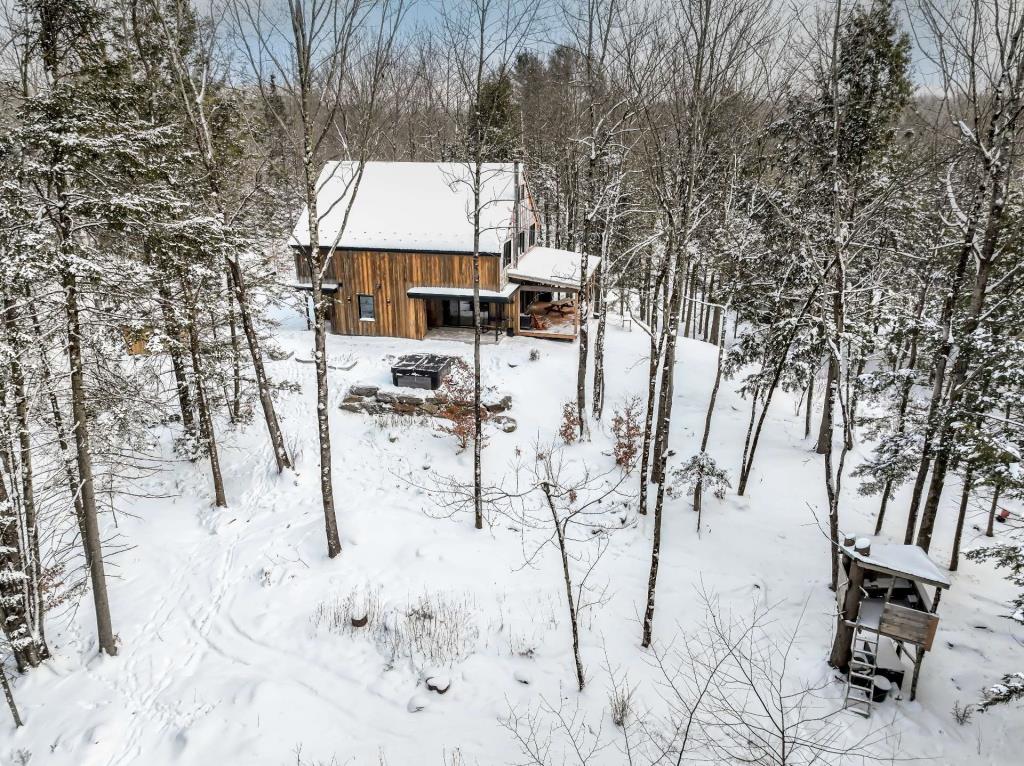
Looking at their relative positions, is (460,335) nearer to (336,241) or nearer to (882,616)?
(336,241)

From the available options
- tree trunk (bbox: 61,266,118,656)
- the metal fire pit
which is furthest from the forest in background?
the metal fire pit

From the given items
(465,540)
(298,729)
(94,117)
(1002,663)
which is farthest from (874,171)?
(298,729)

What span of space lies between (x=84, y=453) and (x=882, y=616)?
1409 cm

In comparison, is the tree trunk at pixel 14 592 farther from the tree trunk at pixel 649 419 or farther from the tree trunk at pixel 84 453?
the tree trunk at pixel 649 419

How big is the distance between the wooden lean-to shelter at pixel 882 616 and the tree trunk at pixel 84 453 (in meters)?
13.2

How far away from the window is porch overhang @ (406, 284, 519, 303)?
200cm

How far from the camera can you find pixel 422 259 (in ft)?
79.0

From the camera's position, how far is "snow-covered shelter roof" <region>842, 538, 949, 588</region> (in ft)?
30.0

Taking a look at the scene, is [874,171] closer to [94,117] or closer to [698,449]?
[698,449]

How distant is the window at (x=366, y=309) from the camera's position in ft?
82.3

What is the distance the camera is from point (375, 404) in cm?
1953

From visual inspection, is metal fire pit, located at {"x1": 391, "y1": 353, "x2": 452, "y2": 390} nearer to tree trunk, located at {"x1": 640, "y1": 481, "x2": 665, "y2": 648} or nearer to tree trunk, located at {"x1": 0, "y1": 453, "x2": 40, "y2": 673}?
tree trunk, located at {"x1": 640, "y1": 481, "x2": 665, "y2": 648}

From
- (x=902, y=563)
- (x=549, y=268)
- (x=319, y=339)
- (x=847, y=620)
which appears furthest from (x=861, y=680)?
(x=549, y=268)

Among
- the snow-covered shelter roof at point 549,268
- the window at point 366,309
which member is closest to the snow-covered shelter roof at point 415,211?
the snow-covered shelter roof at point 549,268
